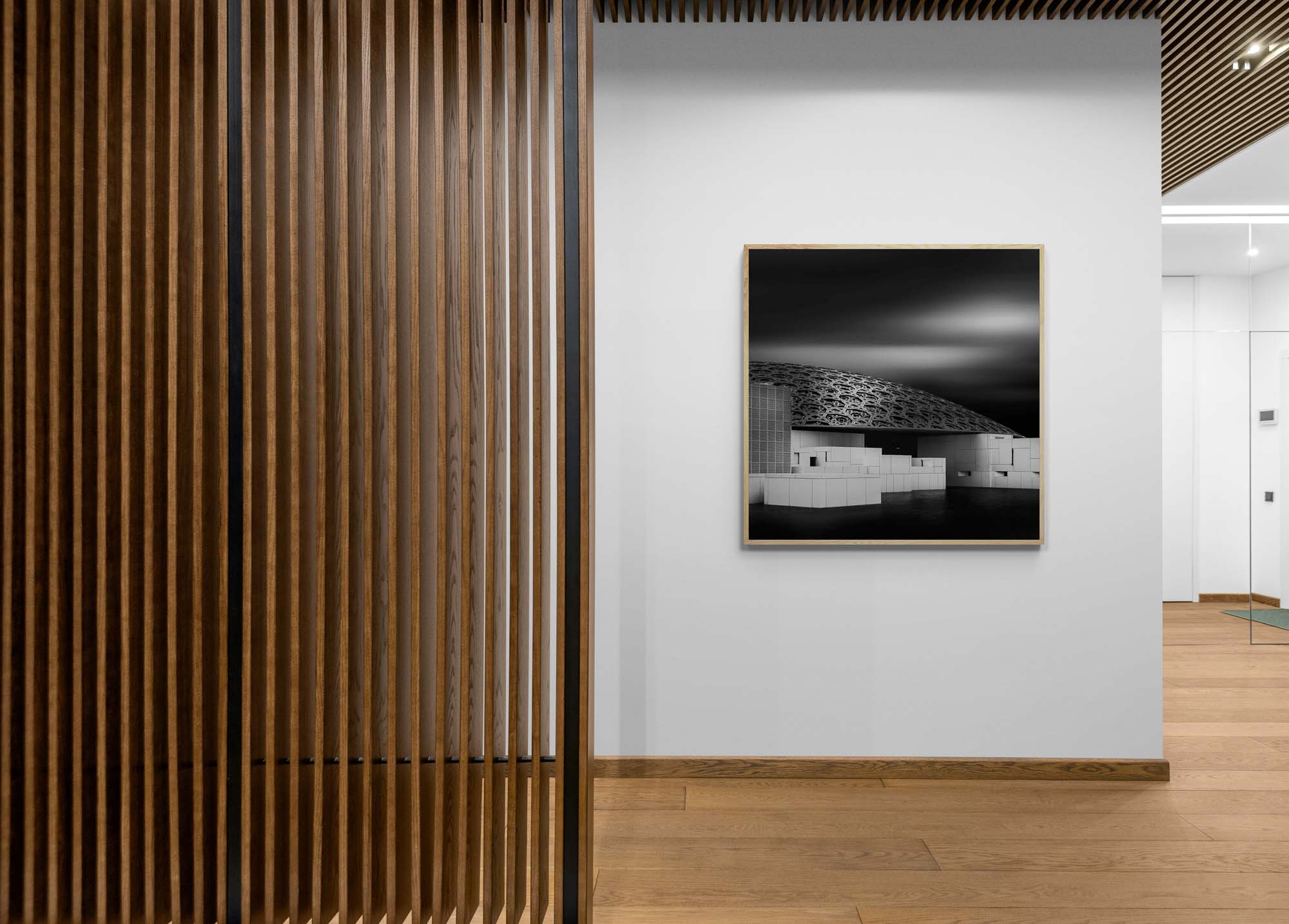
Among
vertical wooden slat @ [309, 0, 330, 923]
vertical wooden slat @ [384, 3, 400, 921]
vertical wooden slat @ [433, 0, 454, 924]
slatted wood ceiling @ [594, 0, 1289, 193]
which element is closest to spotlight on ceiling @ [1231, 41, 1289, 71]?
slatted wood ceiling @ [594, 0, 1289, 193]

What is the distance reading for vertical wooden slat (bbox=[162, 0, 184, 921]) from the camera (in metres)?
1.48

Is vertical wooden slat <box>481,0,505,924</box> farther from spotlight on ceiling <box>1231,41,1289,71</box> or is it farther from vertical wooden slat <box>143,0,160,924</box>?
spotlight on ceiling <box>1231,41,1289,71</box>

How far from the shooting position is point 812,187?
8.52 ft

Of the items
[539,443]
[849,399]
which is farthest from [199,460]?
[849,399]

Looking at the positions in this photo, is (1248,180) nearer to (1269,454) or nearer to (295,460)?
(1269,454)

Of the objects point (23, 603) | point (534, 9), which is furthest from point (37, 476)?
point (534, 9)

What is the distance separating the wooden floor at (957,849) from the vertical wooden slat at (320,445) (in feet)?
2.58

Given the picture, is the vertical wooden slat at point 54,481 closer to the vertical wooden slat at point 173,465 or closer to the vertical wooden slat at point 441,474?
the vertical wooden slat at point 173,465

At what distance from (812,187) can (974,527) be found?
4.66ft

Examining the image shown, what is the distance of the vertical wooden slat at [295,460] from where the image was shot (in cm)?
148

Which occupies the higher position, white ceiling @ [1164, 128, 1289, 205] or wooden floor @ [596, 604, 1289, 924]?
white ceiling @ [1164, 128, 1289, 205]

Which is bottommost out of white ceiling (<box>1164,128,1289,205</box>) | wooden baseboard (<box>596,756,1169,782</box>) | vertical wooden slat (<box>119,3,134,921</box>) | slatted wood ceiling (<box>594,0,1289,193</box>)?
wooden baseboard (<box>596,756,1169,782</box>)

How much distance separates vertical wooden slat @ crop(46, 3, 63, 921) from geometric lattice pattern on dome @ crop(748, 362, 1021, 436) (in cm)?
203

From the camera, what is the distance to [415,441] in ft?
4.91
